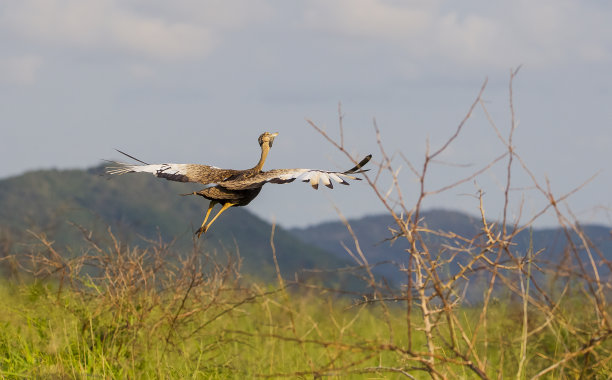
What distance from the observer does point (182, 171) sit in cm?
537

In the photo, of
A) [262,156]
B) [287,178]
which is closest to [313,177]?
[287,178]

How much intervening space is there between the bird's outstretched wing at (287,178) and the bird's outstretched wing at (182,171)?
0.79 feet

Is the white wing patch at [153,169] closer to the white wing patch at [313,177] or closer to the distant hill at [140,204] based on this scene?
the white wing patch at [313,177]

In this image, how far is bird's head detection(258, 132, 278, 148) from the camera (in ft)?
16.7

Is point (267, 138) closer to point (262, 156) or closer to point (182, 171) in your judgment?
point (262, 156)

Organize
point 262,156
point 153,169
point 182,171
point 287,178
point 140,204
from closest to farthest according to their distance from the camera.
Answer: point 287,178, point 262,156, point 182,171, point 153,169, point 140,204

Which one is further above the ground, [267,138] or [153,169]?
[267,138]

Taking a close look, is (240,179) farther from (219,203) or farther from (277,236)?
(277,236)

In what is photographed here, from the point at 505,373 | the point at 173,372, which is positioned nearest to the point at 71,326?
the point at 173,372

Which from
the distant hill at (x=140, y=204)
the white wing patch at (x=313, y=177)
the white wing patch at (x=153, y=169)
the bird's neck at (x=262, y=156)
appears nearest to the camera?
the white wing patch at (x=313, y=177)

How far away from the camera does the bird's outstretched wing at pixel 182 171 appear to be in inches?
199

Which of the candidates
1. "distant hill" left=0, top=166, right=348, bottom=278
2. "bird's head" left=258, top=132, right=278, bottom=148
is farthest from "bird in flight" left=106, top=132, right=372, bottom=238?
"distant hill" left=0, top=166, right=348, bottom=278

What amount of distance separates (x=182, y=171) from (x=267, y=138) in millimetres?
730

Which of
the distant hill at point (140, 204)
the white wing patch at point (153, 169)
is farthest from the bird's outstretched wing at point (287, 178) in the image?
Result: the distant hill at point (140, 204)
